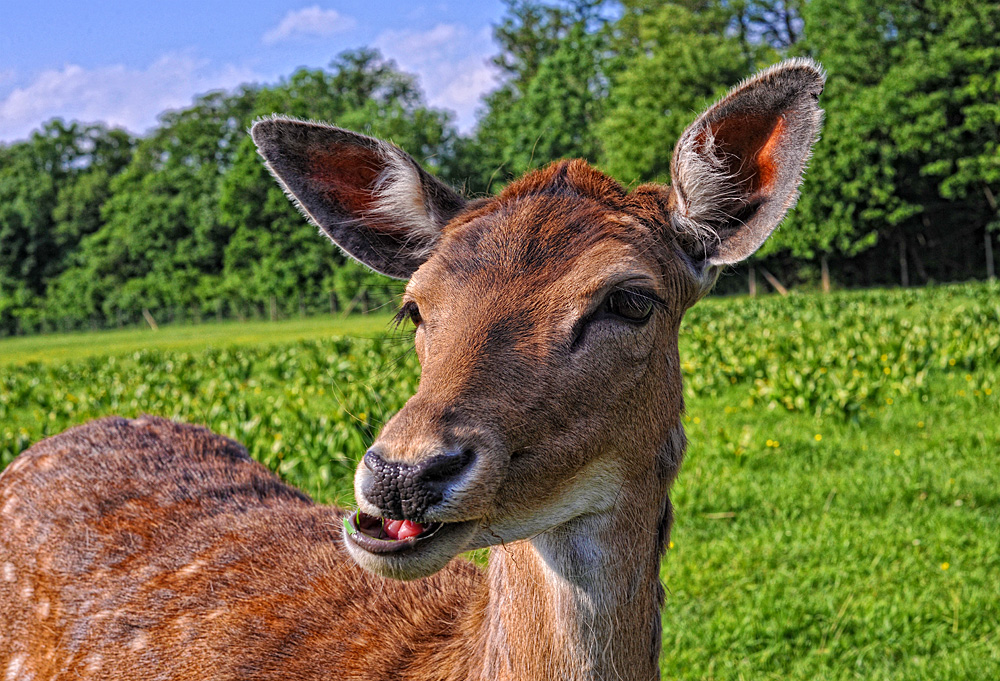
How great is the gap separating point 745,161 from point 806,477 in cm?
448

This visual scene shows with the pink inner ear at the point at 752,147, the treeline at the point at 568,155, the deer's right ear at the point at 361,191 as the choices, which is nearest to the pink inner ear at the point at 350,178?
the deer's right ear at the point at 361,191

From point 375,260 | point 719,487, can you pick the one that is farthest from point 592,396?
point 719,487

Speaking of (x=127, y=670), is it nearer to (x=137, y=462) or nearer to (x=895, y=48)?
(x=137, y=462)

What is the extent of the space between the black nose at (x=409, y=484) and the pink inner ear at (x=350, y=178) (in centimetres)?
135

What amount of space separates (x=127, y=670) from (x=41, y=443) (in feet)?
4.56

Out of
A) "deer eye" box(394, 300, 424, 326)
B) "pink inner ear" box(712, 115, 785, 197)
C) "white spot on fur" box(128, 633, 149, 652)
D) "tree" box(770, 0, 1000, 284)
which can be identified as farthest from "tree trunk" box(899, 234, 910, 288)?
"white spot on fur" box(128, 633, 149, 652)

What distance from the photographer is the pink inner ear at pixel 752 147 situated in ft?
7.89

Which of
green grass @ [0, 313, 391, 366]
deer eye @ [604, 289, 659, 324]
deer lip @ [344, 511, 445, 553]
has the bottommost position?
green grass @ [0, 313, 391, 366]

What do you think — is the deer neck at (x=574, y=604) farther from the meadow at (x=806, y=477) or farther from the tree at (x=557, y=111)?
the tree at (x=557, y=111)

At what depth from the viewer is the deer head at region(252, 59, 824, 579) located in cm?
173

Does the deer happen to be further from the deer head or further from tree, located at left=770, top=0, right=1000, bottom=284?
tree, located at left=770, top=0, right=1000, bottom=284

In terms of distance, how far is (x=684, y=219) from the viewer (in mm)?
2482

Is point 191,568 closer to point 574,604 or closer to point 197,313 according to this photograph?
point 574,604

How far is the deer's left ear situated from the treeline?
20.2 m
